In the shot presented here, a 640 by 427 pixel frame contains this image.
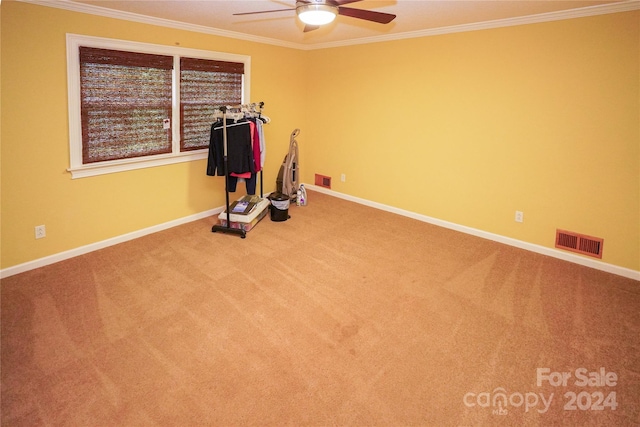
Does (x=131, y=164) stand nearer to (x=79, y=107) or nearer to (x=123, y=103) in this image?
(x=123, y=103)

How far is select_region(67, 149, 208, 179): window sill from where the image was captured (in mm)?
3662

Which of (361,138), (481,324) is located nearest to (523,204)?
(481,324)

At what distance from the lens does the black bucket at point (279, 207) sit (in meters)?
4.79

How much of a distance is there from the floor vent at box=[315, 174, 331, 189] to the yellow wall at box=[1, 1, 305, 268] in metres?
2.20

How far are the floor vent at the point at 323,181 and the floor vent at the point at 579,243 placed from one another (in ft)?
10.6

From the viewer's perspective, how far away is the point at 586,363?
8.07 ft

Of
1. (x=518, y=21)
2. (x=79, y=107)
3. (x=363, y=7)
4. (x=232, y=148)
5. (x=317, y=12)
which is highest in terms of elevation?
(x=518, y=21)

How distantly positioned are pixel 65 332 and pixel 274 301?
4.75 feet

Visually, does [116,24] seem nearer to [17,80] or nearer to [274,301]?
[17,80]

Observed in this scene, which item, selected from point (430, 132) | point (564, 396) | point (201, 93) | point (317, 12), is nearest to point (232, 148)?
point (201, 93)

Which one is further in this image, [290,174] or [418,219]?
[290,174]

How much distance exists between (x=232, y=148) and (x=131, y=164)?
106 centimetres

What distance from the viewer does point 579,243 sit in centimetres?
383

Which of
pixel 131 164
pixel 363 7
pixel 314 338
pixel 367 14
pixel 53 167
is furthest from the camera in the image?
pixel 131 164
